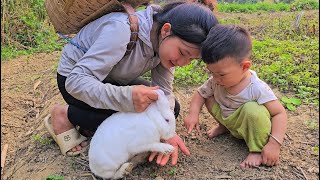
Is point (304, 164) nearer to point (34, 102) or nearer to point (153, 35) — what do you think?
point (153, 35)

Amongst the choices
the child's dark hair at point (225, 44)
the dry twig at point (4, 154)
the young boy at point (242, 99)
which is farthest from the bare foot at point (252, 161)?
A: the dry twig at point (4, 154)

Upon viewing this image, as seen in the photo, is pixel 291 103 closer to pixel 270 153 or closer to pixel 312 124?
pixel 312 124

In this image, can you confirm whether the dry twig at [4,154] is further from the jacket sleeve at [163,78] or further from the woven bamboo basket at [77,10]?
the jacket sleeve at [163,78]

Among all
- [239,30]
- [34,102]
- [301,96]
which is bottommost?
[34,102]

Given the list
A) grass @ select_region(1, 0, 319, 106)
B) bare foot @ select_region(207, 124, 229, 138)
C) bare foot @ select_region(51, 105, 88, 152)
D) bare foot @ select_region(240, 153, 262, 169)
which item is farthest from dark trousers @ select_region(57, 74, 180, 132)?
grass @ select_region(1, 0, 319, 106)

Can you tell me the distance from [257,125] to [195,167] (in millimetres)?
412

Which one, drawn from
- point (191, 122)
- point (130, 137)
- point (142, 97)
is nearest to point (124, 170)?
point (130, 137)

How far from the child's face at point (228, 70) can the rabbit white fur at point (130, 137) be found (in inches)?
12.2

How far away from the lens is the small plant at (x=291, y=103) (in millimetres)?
2881

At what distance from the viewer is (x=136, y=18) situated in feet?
7.34

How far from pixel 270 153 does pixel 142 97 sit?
75 centimetres

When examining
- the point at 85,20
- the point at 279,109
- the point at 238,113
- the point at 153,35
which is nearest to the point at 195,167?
the point at 238,113

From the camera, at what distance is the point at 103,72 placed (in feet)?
7.30

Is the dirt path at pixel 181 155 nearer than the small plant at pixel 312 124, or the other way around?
the dirt path at pixel 181 155
